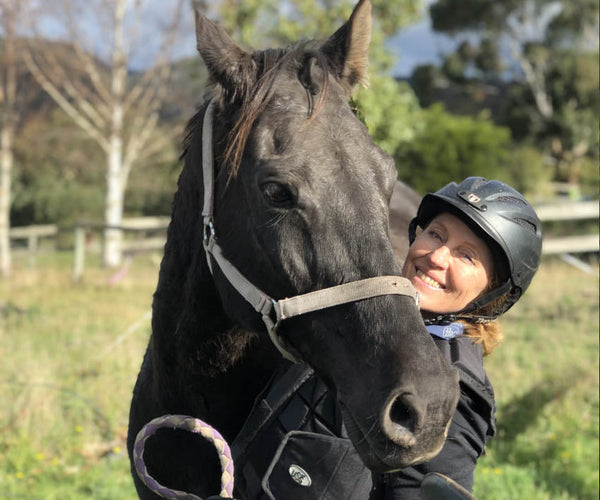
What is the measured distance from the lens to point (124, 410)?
4918mm

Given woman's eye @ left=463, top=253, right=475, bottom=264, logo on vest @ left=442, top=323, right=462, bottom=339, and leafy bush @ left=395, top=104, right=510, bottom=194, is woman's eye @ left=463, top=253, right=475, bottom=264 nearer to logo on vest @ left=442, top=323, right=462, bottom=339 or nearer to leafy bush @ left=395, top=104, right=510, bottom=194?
logo on vest @ left=442, top=323, right=462, bottom=339

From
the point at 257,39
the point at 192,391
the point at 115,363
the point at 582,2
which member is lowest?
the point at 115,363

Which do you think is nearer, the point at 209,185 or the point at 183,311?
the point at 209,185

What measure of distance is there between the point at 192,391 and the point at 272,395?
1.07 feet

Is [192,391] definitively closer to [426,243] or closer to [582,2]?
[426,243]

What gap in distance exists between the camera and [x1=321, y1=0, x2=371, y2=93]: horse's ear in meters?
1.95

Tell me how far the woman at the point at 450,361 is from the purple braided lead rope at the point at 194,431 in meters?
0.07

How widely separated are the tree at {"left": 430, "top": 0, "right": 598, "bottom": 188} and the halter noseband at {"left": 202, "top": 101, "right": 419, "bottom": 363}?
25.3 meters

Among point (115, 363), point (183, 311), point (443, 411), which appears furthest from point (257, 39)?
point (443, 411)

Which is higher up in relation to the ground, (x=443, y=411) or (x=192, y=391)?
(x=443, y=411)

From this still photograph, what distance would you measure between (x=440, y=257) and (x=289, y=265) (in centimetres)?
50

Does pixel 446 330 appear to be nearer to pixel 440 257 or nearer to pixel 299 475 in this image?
pixel 440 257

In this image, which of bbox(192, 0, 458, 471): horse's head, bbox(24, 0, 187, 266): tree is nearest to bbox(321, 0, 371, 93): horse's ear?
bbox(192, 0, 458, 471): horse's head

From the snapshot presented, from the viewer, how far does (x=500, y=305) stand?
1.96m
